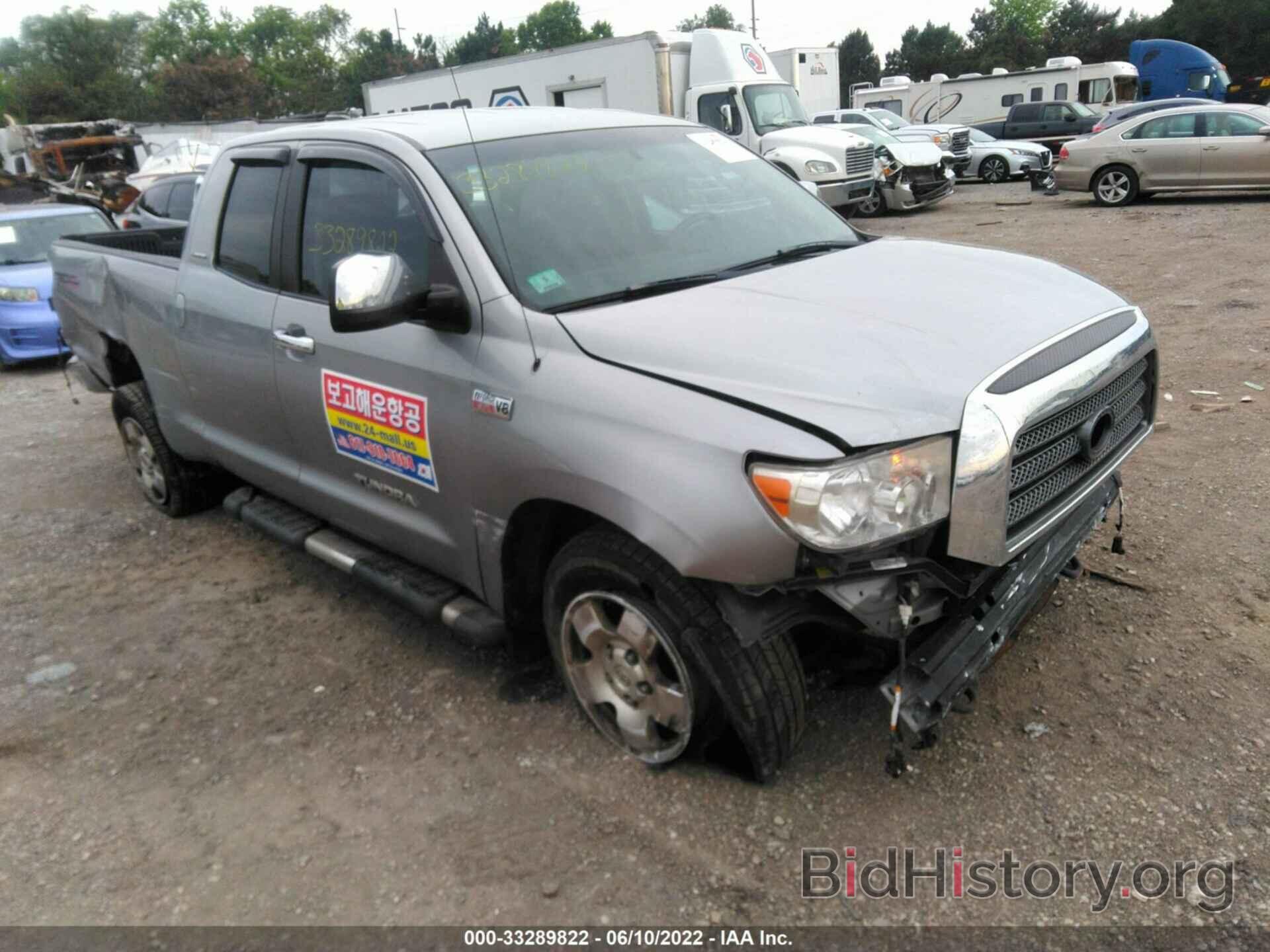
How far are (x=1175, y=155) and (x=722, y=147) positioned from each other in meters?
13.7

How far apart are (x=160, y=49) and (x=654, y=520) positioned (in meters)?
92.1

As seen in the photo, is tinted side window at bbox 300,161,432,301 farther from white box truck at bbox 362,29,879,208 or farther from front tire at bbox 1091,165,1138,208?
front tire at bbox 1091,165,1138,208

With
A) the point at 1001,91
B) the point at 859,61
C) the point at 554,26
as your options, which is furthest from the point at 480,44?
the point at 1001,91

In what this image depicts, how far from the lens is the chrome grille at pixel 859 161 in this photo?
51.2ft

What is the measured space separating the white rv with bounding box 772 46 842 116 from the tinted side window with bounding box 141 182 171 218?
53.1ft

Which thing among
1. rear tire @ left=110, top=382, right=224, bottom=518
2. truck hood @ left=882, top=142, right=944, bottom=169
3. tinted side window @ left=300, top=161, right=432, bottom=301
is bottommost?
rear tire @ left=110, top=382, right=224, bottom=518

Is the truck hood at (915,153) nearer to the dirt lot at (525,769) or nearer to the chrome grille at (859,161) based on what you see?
the chrome grille at (859,161)

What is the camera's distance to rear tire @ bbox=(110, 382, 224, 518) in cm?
513

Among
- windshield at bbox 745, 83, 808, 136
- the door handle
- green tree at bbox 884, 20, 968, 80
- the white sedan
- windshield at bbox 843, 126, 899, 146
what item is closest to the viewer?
the door handle

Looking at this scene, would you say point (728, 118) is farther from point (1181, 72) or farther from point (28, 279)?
point (1181, 72)

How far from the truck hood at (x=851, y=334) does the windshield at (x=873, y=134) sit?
14951 mm

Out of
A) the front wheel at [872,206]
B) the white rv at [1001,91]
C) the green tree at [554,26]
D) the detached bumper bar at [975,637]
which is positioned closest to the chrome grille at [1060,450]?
the detached bumper bar at [975,637]

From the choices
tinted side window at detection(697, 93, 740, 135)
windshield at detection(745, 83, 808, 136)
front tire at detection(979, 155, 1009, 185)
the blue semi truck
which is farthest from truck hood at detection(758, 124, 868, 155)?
the blue semi truck

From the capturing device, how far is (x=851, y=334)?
2684 millimetres
